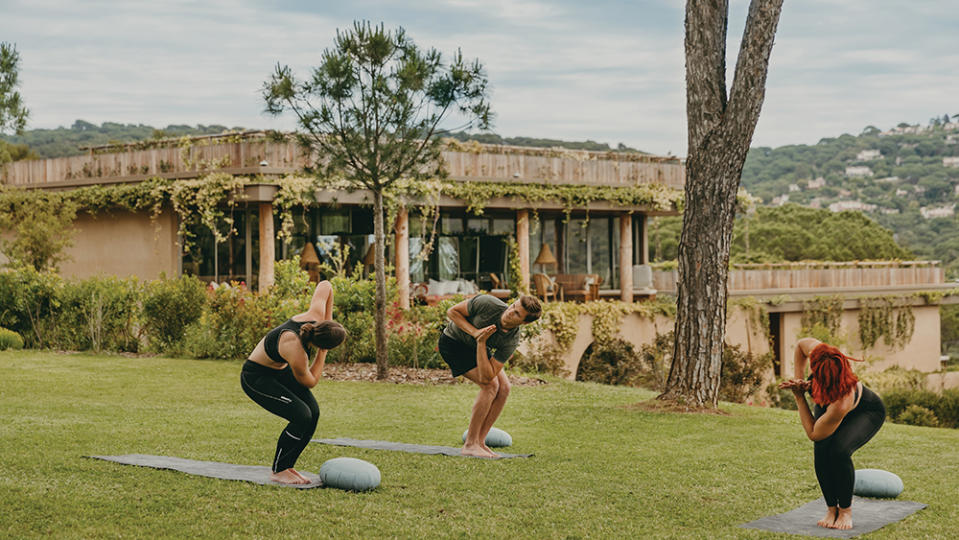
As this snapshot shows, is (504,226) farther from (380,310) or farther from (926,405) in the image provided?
(380,310)

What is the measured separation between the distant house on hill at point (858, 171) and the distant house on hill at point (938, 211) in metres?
14.4

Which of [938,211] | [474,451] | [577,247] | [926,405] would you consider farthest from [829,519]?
[938,211]

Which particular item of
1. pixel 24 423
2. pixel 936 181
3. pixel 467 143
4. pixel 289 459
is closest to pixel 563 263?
pixel 467 143

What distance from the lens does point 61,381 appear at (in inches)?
583

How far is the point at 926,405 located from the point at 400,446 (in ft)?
46.9

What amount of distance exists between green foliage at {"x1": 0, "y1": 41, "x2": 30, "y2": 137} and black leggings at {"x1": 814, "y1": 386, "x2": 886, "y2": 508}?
14.8 metres

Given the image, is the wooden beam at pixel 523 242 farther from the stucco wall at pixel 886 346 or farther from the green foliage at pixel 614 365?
the stucco wall at pixel 886 346

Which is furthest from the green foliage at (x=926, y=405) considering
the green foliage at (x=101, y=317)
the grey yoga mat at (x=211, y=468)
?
the grey yoga mat at (x=211, y=468)

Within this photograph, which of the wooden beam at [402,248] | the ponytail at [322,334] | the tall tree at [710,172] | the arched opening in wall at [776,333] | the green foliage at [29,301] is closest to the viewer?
the ponytail at [322,334]

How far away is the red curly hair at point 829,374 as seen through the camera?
6.36 metres

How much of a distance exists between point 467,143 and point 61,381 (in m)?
13.1

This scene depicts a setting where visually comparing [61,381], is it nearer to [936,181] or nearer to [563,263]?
[563,263]

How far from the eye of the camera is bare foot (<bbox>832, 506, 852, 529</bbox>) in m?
6.54

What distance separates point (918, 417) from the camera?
19.2 metres
